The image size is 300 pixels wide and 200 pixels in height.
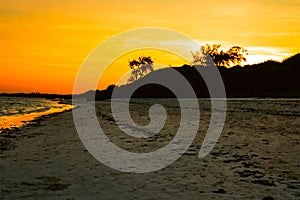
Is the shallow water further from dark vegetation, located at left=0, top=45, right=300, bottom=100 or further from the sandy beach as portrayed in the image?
dark vegetation, located at left=0, top=45, right=300, bottom=100

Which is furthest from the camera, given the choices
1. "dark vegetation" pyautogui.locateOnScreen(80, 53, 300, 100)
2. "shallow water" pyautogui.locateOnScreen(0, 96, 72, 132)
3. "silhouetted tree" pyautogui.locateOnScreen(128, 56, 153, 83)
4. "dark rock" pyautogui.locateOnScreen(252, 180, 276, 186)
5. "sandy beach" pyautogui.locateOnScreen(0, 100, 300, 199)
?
"silhouetted tree" pyautogui.locateOnScreen(128, 56, 153, 83)

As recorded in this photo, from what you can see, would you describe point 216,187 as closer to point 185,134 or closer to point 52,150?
point 52,150

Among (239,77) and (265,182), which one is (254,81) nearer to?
(239,77)

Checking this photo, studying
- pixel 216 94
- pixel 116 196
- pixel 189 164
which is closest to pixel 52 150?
pixel 189 164

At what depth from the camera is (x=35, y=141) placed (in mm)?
17031

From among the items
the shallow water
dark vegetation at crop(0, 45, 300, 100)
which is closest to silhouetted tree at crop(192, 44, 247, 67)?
dark vegetation at crop(0, 45, 300, 100)

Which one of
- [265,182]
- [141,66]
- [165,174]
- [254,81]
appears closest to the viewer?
[265,182]

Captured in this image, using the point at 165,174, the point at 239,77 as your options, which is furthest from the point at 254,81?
the point at 165,174

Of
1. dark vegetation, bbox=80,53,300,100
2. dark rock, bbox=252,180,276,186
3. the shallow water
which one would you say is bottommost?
the shallow water

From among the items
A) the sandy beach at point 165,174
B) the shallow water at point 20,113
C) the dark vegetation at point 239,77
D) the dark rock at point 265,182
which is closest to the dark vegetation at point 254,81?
the dark vegetation at point 239,77

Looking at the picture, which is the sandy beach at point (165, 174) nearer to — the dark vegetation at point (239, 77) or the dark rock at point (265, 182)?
the dark rock at point (265, 182)

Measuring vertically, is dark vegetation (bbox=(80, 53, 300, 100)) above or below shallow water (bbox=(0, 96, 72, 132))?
above

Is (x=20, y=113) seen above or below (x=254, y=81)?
below

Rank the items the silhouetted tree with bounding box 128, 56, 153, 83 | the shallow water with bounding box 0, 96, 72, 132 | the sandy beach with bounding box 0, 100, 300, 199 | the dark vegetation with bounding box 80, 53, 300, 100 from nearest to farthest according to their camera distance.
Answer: the sandy beach with bounding box 0, 100, 300, 199, the shallow water with bounding box 0, 96, 72, 132, the dark vegetation with bounding box 80, 53, 300, 100, the silhouetted tree with bounding box 128, 56, 153, 83
